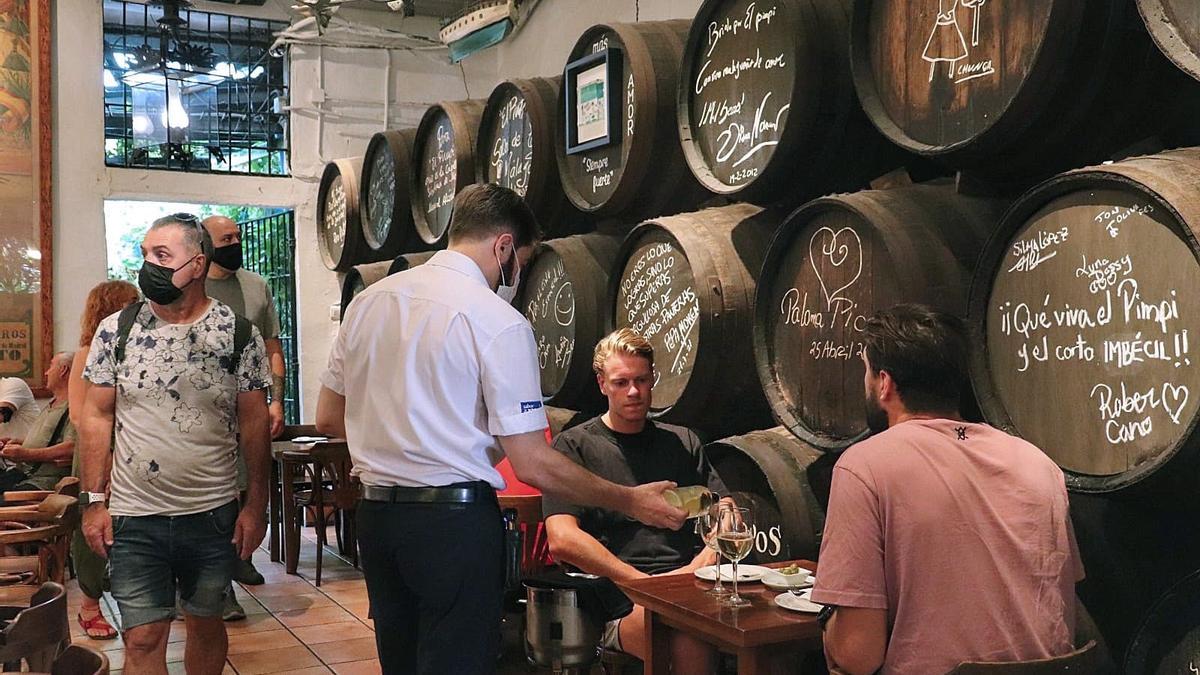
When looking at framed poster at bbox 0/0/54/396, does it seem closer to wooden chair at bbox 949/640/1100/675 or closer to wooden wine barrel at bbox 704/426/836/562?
wooden wine barrel at bbox 704/426/836/562

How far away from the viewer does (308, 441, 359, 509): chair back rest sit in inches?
216

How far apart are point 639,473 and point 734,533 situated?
28.8 inches

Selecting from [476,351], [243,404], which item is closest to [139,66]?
[243,404]

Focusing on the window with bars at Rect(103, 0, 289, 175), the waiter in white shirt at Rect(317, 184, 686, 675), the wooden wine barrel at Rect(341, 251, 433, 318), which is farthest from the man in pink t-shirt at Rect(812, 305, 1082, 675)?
the window with bars at Rect(103, 0, 289, 175)

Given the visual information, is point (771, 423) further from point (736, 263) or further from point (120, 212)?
point (120, 212)

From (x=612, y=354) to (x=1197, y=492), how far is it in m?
1.55

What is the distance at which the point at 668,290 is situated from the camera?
3.24 m

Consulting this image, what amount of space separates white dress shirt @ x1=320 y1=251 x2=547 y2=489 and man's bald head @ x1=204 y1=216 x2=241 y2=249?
9.18ft

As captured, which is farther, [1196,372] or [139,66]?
[139,66]

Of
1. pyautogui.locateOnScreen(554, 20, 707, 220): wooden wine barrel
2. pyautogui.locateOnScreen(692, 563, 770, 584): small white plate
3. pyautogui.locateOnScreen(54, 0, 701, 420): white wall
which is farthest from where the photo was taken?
pyautogui.locateOnScreen(54, 0, 701, 420): white wall

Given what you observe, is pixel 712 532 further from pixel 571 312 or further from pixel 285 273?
pixel 285 273

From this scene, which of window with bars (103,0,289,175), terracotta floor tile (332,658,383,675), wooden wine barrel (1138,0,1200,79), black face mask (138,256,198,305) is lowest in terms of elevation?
terracotta floor tile (332,658,383,675)

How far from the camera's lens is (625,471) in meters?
2.96

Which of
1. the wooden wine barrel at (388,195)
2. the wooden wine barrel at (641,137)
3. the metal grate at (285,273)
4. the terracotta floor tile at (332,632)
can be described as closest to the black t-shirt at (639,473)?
the wooden wine barrel at (641,137)
